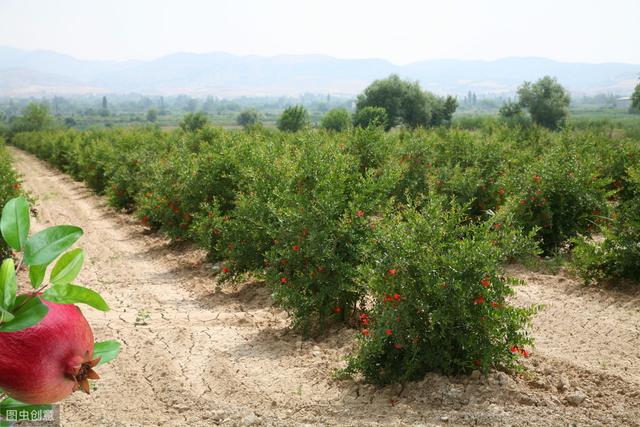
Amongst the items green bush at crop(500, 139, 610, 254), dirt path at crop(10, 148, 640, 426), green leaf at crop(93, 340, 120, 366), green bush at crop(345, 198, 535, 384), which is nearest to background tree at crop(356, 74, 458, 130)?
green bush at crop(500, 139, 610, 254)

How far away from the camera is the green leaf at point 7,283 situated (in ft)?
2.33

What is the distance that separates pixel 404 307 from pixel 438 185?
7229 millimetres

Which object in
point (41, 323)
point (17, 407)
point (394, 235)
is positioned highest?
point (41, 323)

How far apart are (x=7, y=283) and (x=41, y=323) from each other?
7 cm

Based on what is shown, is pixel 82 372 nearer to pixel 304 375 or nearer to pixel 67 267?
pixel 67 267

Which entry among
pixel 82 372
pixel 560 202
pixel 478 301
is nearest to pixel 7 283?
pixel 82 372

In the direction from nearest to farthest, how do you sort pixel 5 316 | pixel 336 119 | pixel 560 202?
pixel 5 316 → pixel 560 202 → pixel 336 119

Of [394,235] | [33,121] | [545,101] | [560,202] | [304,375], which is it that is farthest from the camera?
[33,121]

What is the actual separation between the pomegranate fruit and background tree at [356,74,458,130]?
2269 inches

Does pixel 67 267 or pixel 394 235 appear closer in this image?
pixel 67 267

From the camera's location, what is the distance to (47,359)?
2.44 ft

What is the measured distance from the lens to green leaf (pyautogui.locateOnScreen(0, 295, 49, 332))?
27.5 inches

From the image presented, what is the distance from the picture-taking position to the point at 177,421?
14.7 feet

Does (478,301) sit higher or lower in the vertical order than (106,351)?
lower
